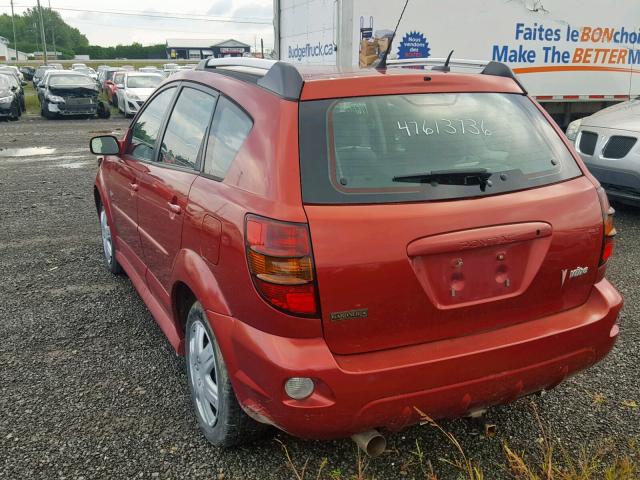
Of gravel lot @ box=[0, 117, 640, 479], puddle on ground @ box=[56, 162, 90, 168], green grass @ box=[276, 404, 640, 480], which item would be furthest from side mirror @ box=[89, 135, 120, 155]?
puddle on ground @ box=[56, 162, 90, 168]

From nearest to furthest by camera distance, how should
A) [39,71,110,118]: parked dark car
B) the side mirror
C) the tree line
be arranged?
the side mirror, [39,71,110,118]: parked dark car, the tree line

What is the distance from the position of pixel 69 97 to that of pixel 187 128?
19566 mm

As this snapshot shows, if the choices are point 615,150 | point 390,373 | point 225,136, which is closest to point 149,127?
point 225,136

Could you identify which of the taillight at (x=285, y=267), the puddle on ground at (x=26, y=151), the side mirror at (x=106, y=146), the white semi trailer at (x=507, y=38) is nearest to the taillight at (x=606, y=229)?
the taillight at (x=285, y=267)

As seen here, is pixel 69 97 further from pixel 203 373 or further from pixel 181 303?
pixel 203 373

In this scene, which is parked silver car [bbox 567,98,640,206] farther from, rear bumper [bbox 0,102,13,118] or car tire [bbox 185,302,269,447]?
rear bumper [bbox 0,102,13,118]

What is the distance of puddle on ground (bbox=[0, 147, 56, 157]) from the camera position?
1273 centimetres

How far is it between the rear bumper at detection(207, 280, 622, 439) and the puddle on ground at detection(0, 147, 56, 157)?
12116 mm

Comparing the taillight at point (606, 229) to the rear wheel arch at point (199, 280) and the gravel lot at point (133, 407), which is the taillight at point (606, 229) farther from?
the rear wheel arch at point (199, 280)

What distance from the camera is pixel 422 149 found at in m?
2.40

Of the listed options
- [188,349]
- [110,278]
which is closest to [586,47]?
[110,278]

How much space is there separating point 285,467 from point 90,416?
3.64 feet

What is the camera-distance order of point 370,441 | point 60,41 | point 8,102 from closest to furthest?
point 370,441, point 8,102, point 60,41

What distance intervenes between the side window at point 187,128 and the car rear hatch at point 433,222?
834mm
